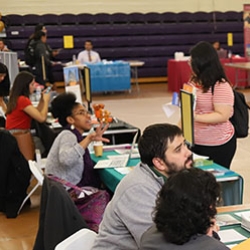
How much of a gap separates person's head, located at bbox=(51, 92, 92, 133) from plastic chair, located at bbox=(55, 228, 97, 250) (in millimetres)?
1595

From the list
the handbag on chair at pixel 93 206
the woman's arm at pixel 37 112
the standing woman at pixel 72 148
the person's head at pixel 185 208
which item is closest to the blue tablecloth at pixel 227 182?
the handbag on chair at pixel 93 206

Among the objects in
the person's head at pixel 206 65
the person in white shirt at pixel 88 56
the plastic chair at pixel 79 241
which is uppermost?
the person's head at pixel 206 65

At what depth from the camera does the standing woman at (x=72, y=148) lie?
356cm

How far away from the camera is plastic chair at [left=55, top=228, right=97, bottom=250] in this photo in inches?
81.7

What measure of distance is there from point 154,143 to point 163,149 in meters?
0.04

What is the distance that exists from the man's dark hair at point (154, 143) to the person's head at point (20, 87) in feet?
9.75

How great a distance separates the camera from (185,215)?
154cm

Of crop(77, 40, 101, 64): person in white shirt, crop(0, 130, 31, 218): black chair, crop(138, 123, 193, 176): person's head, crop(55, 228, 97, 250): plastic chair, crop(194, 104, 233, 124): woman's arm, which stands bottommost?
crop(0, 130, 31, 218): black chair

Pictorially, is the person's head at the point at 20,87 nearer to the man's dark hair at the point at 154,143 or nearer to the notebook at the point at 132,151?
the notebook at the point at 132,151

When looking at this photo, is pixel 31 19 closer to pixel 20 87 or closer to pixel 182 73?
pixel 182 73

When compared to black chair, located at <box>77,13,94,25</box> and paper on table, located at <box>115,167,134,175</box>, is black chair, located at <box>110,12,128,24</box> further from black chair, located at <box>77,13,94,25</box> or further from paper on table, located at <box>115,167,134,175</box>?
paper on table, located at <box>115,167,134,175</box>

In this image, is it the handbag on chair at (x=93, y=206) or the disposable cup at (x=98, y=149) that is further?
the disposable cup at (x=98, y=149)

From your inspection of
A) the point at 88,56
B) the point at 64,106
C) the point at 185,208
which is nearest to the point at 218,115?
the point at 64,106

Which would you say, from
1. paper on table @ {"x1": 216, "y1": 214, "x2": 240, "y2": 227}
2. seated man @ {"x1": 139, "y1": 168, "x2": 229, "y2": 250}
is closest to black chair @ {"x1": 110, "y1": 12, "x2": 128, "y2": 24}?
paper on table @ {"x1": 216, "y1": 214, "x2": 240, "y2": 227}
